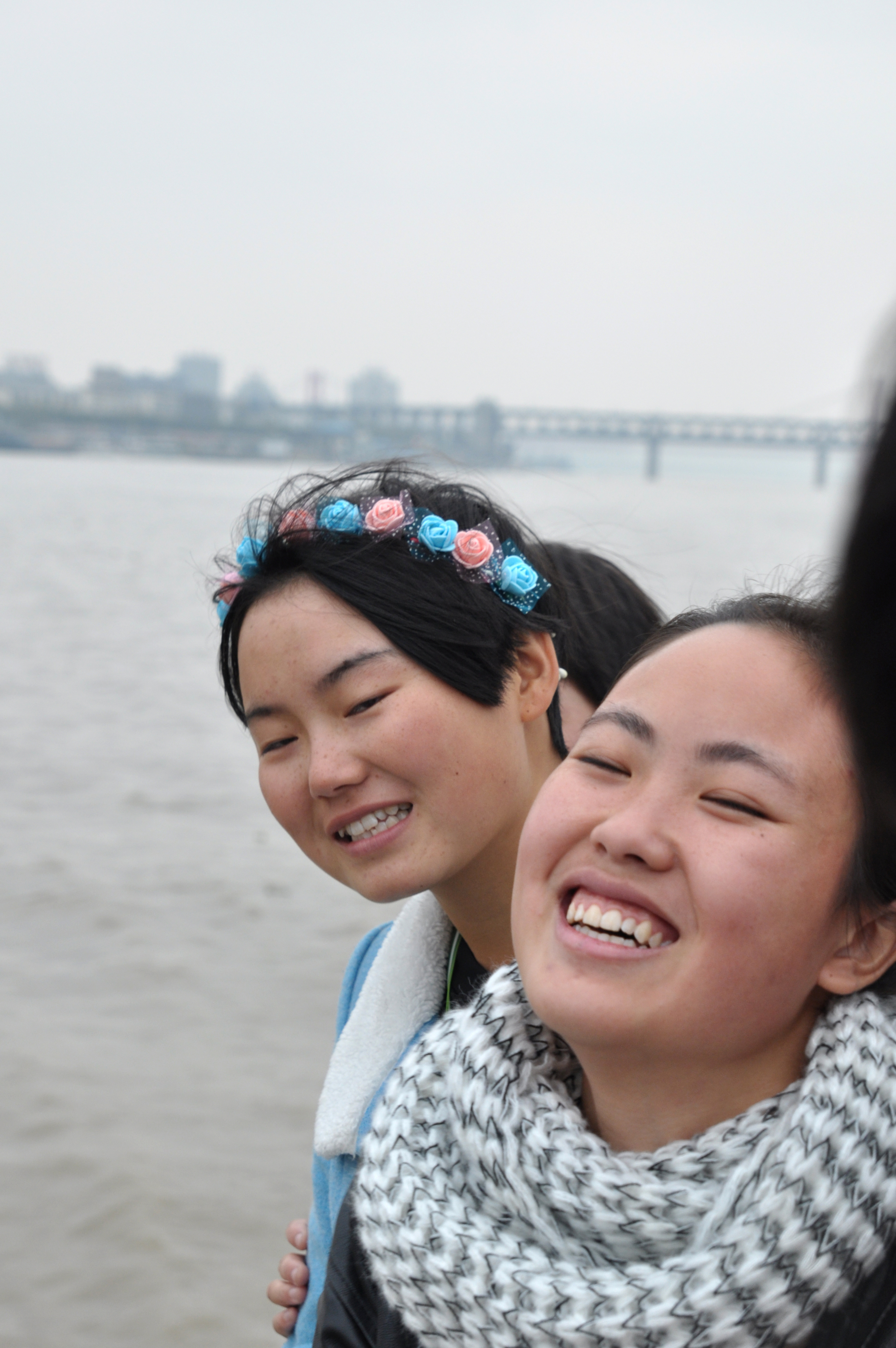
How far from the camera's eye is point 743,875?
4.61 feet

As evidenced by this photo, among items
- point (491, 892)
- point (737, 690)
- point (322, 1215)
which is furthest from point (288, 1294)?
point (737, 690)

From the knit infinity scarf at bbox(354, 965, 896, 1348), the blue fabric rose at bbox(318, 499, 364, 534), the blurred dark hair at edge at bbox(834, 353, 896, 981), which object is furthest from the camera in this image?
the blue fabric rose at bbox(318, 499, 364, 534)

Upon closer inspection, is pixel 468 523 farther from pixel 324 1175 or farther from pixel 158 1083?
pixel 158 1083

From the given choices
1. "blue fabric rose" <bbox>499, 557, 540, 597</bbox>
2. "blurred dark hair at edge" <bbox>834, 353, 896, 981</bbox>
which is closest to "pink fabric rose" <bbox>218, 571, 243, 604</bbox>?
"blue fabric rose" <bbox>499, 557, 540, 597</bbox>

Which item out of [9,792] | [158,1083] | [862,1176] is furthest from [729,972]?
[9,792]

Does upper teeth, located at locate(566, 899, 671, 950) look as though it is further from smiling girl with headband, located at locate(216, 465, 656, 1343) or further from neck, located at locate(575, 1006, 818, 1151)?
smiling girl with headband, located at locate(216, 465, 656, 1343)

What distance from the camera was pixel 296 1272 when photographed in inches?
95.1

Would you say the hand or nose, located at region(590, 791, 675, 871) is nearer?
A: nose, located at region(590, 791, 675, 871)

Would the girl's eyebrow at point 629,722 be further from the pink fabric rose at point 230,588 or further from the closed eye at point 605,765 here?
the pink fabric rose at point 230,588

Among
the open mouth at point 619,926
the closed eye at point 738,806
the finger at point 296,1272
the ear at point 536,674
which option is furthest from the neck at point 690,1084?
the finger at point 296,1272

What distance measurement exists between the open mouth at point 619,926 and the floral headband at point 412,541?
1.03 meters

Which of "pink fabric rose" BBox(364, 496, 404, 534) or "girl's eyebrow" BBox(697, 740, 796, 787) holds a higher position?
"pink fabric rose" BBox(364, 496, 404, 534)

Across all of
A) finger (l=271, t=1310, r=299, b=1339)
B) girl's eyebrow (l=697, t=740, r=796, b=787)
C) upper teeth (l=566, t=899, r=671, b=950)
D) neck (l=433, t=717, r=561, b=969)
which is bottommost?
finger (l=271, t=1310, r=299, b=1339)

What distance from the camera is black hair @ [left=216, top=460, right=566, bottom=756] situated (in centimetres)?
230
